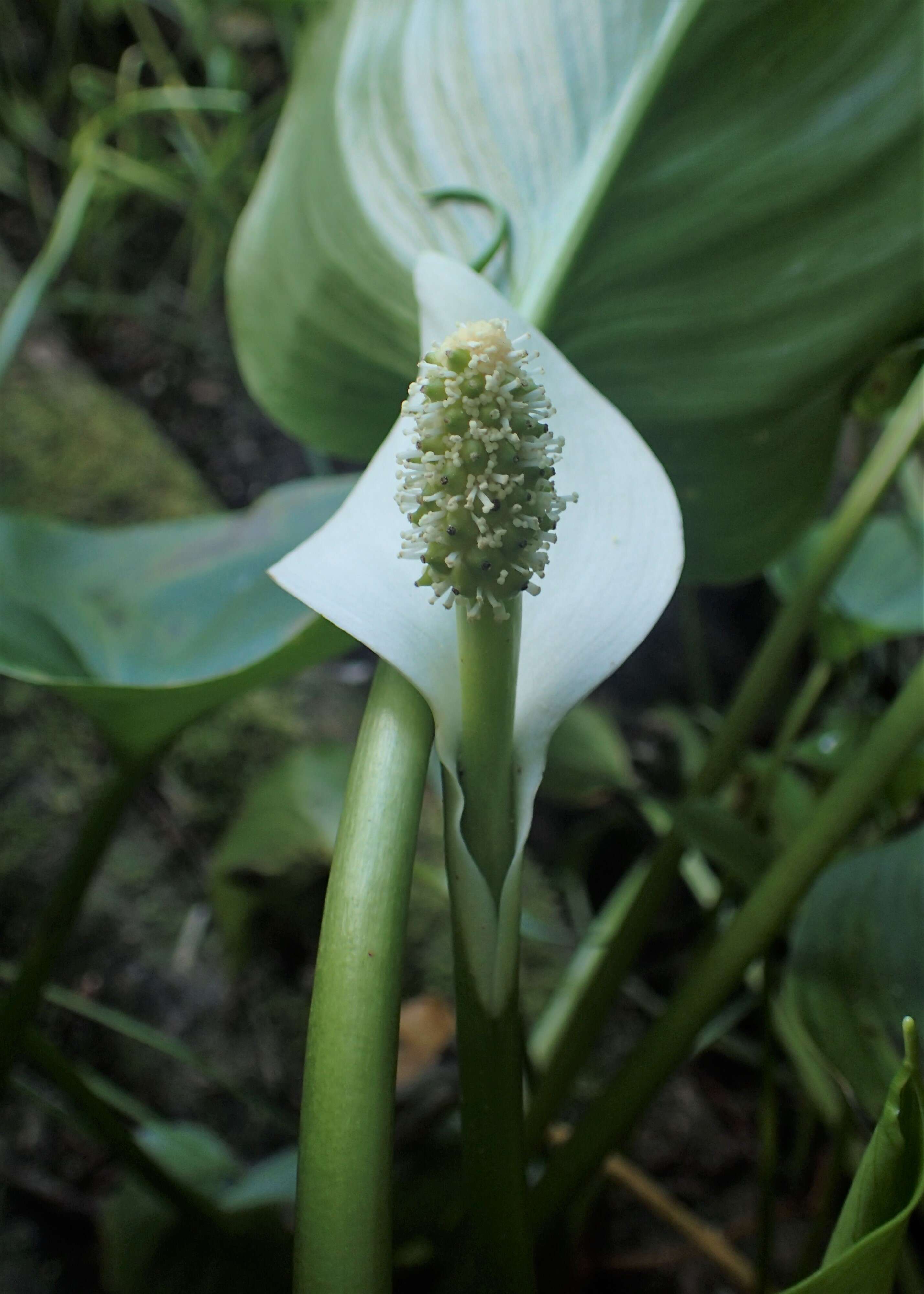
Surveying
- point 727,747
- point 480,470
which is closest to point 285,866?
point 727,747

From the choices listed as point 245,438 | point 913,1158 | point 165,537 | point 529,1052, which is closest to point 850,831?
point 913,1158

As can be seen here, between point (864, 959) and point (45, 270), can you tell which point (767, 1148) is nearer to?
point (864, 959)

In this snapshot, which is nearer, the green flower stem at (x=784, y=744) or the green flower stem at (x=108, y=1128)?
the green flower stem at (x=108, y=1128)

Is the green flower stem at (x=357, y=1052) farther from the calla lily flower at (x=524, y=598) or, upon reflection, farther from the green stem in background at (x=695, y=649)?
the green stem in background at (x=695, y=649)

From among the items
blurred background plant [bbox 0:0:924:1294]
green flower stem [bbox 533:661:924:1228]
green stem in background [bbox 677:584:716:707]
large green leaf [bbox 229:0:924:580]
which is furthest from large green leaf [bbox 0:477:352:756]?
green stem in background [bbox 677:584:716:707]

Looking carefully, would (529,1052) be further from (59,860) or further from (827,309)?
(827,309)

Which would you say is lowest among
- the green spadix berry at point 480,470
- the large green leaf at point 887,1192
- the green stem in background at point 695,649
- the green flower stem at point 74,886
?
the green stem in background at point 695,649

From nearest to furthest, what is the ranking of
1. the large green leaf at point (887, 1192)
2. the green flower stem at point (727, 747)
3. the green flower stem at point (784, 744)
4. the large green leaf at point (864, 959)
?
the large green leaf at point (887, 1192), the large green leaf at point (864, 959), the green flower stem at point (727, 747), the green flower stem at point (784, 744)

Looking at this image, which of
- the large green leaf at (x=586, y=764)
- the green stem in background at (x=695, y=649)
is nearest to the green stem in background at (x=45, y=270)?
the large green leaf at (x=586, y=764)
